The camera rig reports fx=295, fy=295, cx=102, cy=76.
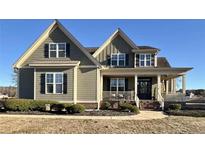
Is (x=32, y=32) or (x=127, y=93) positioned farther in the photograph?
(x=127, y=93)

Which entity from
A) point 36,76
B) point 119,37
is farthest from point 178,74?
point 36,76

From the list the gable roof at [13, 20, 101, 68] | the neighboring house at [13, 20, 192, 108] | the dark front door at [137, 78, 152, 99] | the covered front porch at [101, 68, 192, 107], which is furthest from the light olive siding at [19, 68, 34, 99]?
the dark front door at [137, 78, 152, 99]

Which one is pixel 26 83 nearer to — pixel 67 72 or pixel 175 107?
pixel 67 72

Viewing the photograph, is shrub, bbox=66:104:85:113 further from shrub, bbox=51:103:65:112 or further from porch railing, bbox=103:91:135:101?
porch railing, bbox=103:91:135:101

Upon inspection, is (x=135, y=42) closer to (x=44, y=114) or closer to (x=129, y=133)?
(x=44, y=114)

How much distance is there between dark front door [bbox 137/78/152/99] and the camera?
22.6 meters

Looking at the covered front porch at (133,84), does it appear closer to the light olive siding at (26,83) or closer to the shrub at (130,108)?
the shrub at (130,108)

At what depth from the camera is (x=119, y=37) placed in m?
22.5

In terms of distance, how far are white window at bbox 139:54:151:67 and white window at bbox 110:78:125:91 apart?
1.97m

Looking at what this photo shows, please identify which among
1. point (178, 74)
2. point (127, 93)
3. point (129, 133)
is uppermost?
point (178, 74)

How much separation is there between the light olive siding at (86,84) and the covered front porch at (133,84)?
174 cm

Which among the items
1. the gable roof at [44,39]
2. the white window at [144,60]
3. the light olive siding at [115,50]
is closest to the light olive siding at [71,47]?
the gable roof at [44,39]

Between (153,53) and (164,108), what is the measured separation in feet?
16.7
